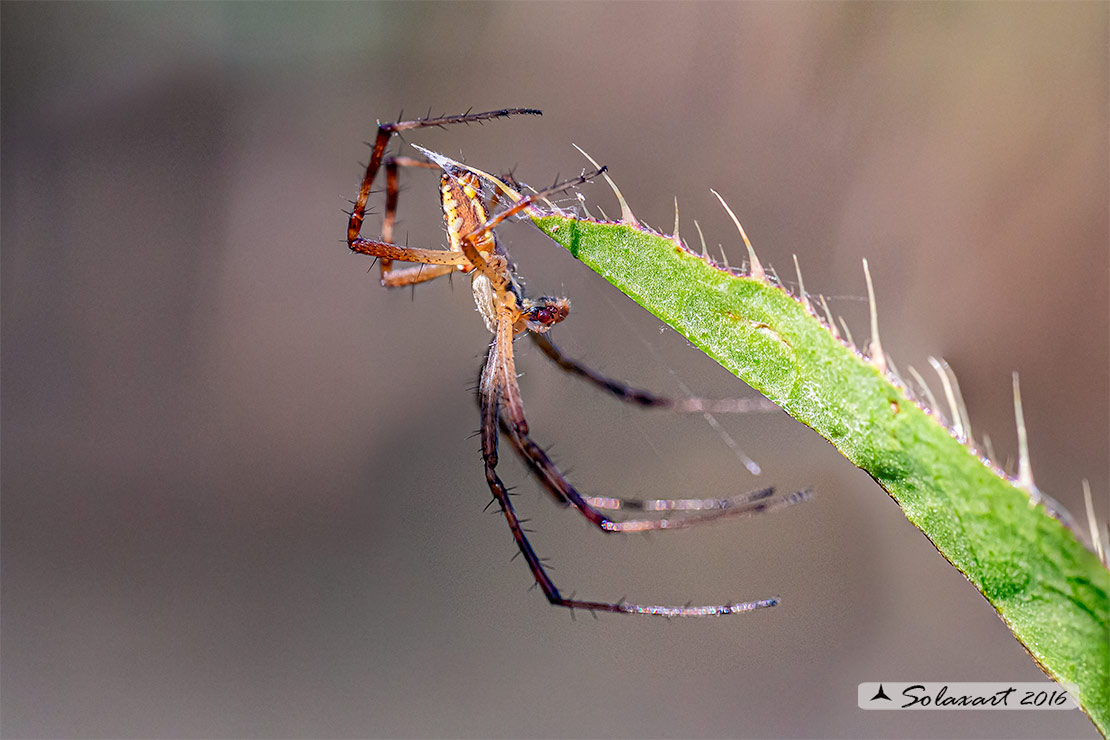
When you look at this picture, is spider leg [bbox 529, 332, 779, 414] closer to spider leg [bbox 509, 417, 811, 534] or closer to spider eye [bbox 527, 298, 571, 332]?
spider eye [bbox 527, 298, 571, 332]

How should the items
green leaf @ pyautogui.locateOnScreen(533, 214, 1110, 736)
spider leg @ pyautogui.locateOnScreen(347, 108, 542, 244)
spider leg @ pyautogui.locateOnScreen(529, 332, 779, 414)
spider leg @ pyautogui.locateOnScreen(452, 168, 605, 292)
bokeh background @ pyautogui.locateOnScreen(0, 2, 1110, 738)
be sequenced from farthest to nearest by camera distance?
bokeh background @ pyautogui.locateOnScreen(0, 2, 1110, 738) < spider leg @ pyautogui.locateOnScreen(529, 332, 779, 414) < spider leg @ pyautogui.locateOnScreen(347, 108, 542, 244) < spider leg @ pyautogui.locateOnScreen(452, 168, 605, 292) < green leaf @ pyautogui.locateOnScreen(533, 214, 1110, 736)

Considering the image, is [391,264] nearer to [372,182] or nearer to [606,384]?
[372,182]

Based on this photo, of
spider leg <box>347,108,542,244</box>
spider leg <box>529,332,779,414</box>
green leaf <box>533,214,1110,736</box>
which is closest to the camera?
green leaf <box>533,214,1110,736</box>

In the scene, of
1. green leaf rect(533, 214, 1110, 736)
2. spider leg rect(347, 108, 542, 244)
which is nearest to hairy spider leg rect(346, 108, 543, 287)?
spider leg rect(347, 108, 542, 244)

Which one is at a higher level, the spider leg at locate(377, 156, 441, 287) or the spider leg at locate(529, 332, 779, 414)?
the spider leg at locate(377, 156, 441, 287)

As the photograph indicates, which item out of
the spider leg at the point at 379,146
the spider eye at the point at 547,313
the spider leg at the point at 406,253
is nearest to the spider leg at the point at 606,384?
the spider eye at the point at 547,313

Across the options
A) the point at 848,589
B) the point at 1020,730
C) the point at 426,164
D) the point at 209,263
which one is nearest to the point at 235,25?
the point at 209,263
